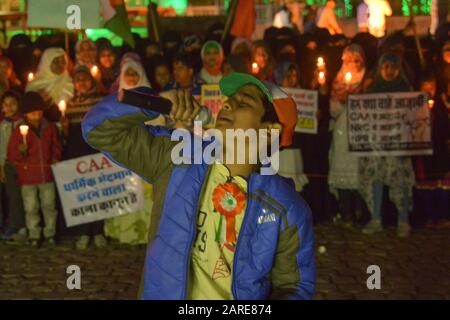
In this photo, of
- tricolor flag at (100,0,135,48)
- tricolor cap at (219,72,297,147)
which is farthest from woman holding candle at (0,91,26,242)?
tricolor cap at (219,72,297,147)

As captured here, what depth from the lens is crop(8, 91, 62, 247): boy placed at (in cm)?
844

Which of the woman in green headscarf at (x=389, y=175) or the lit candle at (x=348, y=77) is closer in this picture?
the woman in green headscarf at (x=389, y=175)

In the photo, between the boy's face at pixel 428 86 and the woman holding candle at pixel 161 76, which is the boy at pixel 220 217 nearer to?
the woman holding candle at pixel 161 76

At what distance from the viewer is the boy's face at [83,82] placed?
28.1 ft

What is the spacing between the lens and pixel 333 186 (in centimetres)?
934

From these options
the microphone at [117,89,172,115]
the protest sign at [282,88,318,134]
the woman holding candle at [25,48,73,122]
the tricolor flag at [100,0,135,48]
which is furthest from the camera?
the tricolor flag at [100,0,135,48]

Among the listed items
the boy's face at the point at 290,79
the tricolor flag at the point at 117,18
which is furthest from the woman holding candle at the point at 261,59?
the tricolor flag at the point at 117,18

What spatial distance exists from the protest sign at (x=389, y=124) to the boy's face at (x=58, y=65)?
355 centimetres

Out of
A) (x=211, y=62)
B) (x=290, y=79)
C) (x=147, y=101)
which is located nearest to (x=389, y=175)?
(x=290, y=79)

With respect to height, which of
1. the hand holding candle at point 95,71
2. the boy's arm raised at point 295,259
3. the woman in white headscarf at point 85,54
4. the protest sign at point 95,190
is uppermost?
the woman in white headscarf at point 85,54

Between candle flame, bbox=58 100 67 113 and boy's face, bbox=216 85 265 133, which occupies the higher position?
boy's face, bbox=216 85 265 133

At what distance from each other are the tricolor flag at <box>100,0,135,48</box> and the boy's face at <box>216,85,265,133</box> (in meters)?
6.80

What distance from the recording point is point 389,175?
8930 mm

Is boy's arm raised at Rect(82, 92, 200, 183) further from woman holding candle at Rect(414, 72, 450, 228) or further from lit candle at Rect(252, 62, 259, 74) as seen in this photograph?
lit candle at Rect(252, 62, 259, 74)
